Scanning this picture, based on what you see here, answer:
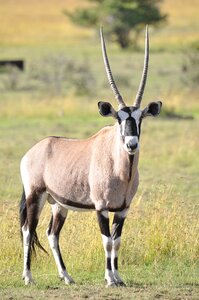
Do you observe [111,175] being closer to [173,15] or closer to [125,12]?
[125,12]

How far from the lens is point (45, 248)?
35.9 feet

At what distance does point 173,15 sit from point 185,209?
6308 centimetres

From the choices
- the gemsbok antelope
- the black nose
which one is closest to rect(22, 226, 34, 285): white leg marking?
the gemsbok antelope

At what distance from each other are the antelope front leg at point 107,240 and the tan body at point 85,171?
3.1 inches

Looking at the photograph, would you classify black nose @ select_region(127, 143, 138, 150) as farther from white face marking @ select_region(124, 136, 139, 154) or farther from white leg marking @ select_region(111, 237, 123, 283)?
white leg marking @ select_region(111, 237, 123, 283)

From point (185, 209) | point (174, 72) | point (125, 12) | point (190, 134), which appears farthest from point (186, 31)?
point (185, 209)

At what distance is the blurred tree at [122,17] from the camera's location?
51.6m

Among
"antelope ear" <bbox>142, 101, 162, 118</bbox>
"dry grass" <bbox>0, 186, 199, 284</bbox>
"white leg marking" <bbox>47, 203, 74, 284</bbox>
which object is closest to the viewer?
"antelope ear" <bbox>142, 101, 162, 118</bbox>

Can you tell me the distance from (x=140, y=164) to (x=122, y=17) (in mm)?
34608

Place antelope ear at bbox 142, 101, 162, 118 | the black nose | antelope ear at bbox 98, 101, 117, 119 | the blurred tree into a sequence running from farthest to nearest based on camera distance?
the blurred tree → antelope ear at bbox 142, 101, 162, 118 → antelope ear at bbox 98, 101, 117, 119 → the black nose

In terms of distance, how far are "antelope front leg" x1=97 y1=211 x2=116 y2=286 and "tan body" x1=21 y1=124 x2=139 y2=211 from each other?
8 cm

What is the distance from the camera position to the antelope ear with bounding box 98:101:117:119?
9.24 m

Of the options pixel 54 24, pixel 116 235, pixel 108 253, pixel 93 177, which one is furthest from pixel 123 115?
pixel 54 24

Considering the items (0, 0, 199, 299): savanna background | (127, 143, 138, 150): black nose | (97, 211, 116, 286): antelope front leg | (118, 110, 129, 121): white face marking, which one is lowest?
(0, 0, 199, 299): savanna background
